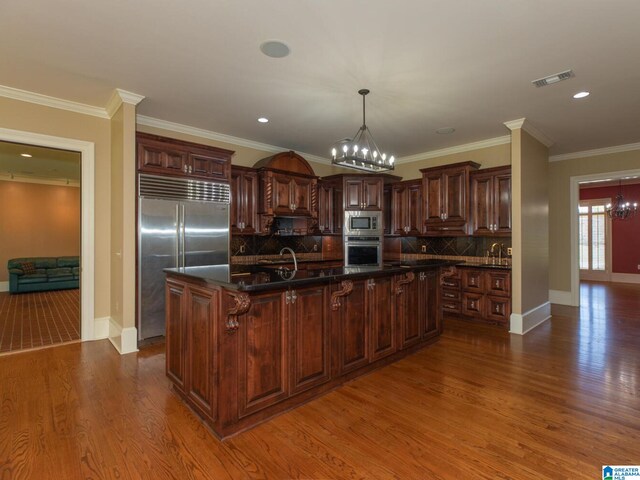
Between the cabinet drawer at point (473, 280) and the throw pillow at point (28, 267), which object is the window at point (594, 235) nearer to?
the cabinet drawer at point (473, 280)

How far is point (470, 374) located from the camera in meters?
3.17

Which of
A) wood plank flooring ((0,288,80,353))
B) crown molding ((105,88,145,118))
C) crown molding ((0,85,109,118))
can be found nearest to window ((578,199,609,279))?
crown molding ((105,88,145,118))

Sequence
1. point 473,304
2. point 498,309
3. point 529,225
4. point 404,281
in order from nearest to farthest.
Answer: point 404,281
point 529,225
point 498,309
point 473,304

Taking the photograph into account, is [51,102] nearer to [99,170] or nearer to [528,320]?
[99,170]

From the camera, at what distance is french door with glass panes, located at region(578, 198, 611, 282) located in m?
9.44

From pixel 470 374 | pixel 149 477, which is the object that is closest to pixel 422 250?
pixel 470 374

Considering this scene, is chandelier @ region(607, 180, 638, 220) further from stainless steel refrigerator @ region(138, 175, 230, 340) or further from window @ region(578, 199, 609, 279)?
stainless steel refrigerator @ region(138, 175, 230, 340)

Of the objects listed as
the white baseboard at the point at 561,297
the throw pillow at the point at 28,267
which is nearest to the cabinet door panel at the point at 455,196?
the white baseboard at the point at 561,297

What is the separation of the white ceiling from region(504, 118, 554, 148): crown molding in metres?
0.10

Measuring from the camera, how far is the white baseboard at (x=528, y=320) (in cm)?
454

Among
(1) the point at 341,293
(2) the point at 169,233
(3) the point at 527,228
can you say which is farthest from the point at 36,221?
(3) the point at 527,228

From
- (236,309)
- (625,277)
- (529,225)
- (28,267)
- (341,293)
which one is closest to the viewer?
(236,309)

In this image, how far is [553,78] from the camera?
129 inches

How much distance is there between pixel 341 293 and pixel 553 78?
301cm
